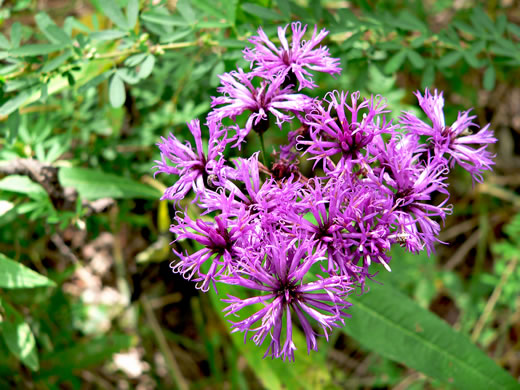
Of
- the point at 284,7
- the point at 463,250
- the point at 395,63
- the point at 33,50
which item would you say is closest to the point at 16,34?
the point at 33,50

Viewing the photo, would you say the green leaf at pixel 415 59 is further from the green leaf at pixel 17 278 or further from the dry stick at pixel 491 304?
the green leaf at pixel 17 278

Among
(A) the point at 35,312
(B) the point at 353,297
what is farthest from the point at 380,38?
(A) the point at 35,312

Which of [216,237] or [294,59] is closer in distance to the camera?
[216,237]

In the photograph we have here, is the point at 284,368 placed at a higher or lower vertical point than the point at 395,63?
lower

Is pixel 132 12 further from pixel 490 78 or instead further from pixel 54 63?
pixel 490 78

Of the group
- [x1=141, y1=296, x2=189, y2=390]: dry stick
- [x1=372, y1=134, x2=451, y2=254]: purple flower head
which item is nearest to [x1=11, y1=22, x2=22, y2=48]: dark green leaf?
[x1=372, y1=134, x2=451, y2=254]: purple flower head

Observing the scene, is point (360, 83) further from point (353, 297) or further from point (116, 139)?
point (116, 139)

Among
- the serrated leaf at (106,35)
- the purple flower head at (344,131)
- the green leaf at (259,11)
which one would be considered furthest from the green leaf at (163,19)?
the purple flower head at (344,131)
